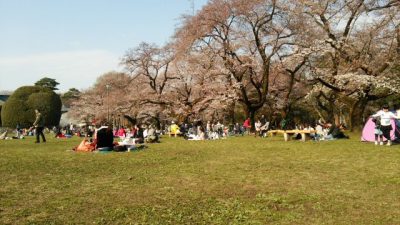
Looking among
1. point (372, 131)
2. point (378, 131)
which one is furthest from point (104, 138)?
point (372, 131)

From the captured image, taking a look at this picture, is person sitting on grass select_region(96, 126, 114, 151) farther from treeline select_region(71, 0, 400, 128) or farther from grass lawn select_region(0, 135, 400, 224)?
treeline select_region(71, 0, 400, 128)

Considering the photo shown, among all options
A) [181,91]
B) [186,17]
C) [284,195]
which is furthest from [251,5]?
[284,195]

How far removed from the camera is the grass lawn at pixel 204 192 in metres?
5.54

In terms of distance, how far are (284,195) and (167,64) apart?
132 ft

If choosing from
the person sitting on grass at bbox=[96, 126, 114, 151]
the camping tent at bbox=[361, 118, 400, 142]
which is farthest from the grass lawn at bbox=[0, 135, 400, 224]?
the camping tent at bbox=[361, 118, 400, 142]

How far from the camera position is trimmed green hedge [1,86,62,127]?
5656 centimetres

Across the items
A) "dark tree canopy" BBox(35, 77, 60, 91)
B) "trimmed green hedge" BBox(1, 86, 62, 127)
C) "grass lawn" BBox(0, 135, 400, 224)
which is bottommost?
"grass lawn" BBox(0, 135, 400, 224)

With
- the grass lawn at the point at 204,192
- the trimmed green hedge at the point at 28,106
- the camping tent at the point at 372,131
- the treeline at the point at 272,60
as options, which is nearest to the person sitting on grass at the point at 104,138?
the grass lawn at the point at 204,192

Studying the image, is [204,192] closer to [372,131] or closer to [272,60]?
[372,131]

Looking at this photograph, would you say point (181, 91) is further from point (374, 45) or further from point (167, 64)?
point (374, 45)

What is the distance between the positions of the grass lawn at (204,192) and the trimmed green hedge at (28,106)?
49.0 meters

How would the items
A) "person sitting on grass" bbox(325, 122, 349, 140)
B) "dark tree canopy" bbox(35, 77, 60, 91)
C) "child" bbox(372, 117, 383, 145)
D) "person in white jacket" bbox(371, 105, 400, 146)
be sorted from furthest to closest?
"dark tree canopy" bbox(35, 77, 60, 91), "person sitting on grass" bbox(325, 122, 349, 140), "child" bbox(372, 117, 383, 145), "person in white jacket" bbox(371, 105, 400, 146)

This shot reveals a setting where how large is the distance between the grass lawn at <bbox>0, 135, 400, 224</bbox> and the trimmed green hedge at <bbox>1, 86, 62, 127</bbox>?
161 ft

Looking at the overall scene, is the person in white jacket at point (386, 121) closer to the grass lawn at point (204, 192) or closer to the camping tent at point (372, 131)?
the camping tent at point (372, 131)
